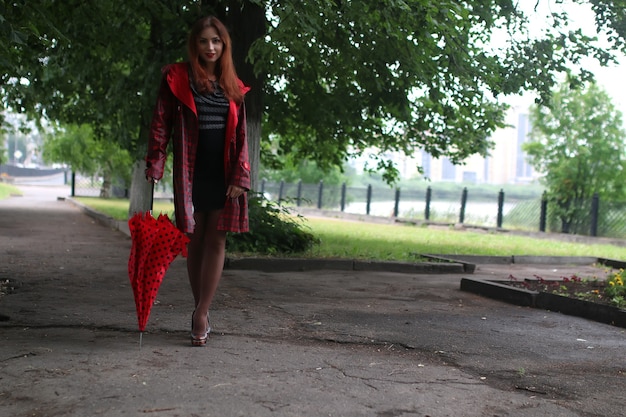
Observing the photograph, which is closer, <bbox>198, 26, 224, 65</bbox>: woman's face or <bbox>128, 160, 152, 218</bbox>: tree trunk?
<bbox>198, 26, 224, 65</bbox>: woman's face

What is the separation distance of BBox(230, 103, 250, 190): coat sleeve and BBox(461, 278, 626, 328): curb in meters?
3.68

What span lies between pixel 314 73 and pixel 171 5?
295 cm

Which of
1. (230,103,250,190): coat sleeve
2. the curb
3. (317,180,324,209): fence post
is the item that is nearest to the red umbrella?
(230,103,250,190): coat sleeve

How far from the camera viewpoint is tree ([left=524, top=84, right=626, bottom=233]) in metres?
26.3

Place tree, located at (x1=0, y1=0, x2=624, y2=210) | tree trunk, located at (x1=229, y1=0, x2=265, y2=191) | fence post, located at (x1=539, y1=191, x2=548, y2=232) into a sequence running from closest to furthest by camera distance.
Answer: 1. tree, located at (x1=0, y1=0, x2=624, y2=210)
2. tree trunk, located at (x1=229, y1=0, x2=265, y2=191)
3. fence post, located at (x1=539, y1=191, x2=548, y2=232)

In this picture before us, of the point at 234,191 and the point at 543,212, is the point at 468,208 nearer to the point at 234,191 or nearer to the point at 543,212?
the point at 543,212

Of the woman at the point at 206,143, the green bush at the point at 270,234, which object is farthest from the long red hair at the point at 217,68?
the green bush at the point at 270,234

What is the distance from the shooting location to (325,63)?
11484 millimetres

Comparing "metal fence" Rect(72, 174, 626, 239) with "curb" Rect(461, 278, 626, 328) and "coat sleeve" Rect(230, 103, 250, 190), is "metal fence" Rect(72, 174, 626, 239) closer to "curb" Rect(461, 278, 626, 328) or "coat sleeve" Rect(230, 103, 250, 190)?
"curb" Rect(461, 278, 626, 328)

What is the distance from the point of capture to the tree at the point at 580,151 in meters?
26.3

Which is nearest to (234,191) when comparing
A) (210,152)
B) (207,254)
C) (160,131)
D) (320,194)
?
(210,152)

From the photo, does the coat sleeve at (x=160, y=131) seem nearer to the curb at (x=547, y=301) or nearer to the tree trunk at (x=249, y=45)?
the curb at (x=547, y=301)

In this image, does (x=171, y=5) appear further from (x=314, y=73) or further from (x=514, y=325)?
(x=514, y=325)

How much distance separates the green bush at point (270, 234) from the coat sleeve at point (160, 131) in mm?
5665
